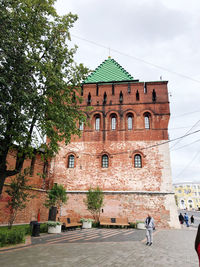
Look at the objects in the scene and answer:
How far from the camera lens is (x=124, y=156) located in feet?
65.2

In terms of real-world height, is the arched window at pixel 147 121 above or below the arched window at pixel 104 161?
above

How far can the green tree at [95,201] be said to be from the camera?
1769 centimetres

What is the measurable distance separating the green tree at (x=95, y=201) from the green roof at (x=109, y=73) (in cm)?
1258

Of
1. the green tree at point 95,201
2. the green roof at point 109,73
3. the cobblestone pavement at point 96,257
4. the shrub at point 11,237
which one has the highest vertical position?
the green roof at point 109,73

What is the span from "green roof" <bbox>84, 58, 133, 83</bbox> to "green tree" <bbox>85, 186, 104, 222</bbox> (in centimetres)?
1258

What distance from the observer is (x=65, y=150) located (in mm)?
21031

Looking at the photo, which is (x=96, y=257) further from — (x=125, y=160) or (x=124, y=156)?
(x=124, y=156)

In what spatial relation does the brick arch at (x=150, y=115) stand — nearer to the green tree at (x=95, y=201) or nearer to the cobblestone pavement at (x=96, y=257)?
the green tree at (x=95, y=201)

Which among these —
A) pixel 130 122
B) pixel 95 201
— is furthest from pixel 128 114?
pixel 95 201

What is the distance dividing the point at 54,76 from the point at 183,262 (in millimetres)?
8929

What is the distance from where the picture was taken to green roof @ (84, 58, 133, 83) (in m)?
23.6

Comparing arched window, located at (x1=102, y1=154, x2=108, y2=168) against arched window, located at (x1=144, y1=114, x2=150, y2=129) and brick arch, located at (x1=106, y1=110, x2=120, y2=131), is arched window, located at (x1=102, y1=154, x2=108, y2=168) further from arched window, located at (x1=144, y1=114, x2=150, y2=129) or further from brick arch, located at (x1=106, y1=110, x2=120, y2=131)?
arched window, located at (x1=144, y1=114, x2=150, y2=129)

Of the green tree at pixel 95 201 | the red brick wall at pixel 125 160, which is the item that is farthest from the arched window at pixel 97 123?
the green tree at pixel 95 201

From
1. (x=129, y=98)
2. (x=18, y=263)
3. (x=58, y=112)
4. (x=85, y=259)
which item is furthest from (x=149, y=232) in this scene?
(x=129, y=98)
